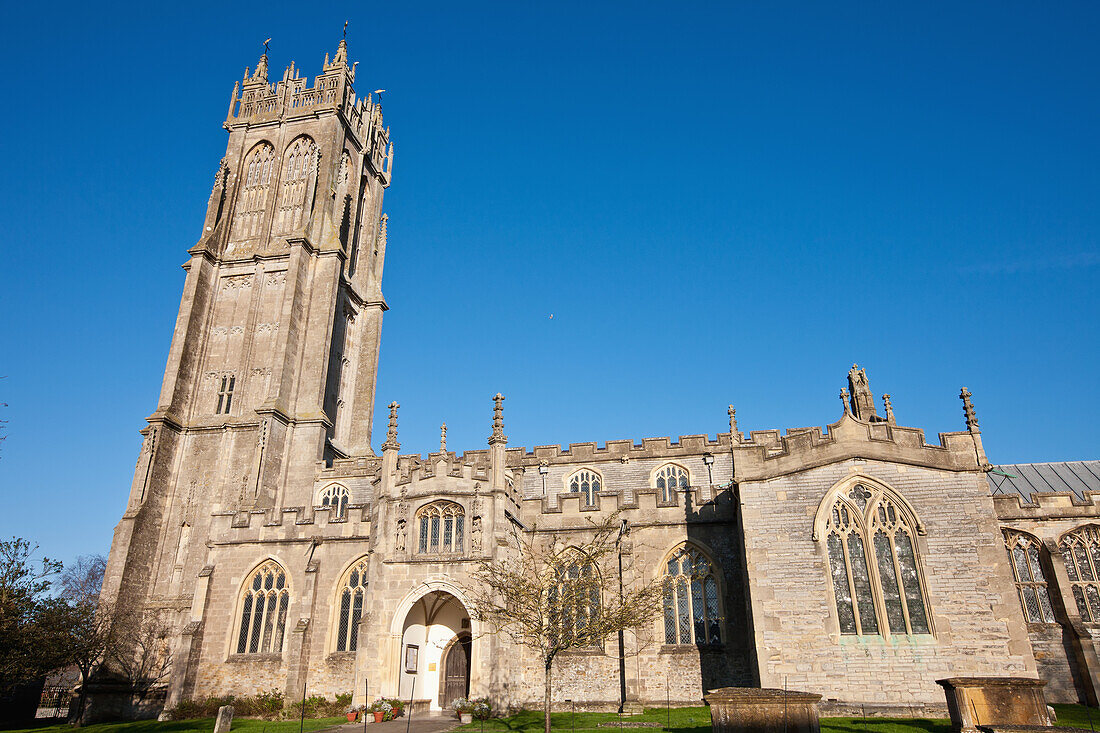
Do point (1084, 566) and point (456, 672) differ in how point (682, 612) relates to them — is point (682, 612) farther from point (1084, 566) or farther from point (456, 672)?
point (1084, 566)

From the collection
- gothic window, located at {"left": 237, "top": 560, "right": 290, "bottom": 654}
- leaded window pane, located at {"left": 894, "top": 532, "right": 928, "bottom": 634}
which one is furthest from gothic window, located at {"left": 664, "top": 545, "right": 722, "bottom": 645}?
gothic window, located at {"left": 237, "top": 560, "right": 290, "bottom": 654}

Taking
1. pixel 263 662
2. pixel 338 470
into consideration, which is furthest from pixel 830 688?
pixel 338 470

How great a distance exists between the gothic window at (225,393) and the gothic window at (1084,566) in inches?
1482

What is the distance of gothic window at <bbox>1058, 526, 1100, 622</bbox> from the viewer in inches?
920

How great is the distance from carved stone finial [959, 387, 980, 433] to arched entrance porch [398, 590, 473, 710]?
16.8 meters

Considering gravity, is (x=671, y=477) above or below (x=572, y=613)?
above

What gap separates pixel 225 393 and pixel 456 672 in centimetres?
2195

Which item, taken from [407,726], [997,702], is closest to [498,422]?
[407,726]

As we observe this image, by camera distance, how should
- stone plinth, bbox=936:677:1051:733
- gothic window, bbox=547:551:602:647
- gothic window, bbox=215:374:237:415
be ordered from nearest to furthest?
stone plinth, bbox=936:677:1051:733 < gothic window, bbox=547:551:602:647 < gothic window, bbox=215:374:237:415

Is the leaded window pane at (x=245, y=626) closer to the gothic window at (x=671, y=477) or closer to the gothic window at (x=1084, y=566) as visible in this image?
the gothic window at (x=671, y=477)

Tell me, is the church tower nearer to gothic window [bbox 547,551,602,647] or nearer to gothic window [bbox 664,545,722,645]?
gothic window [bbox 547,551,602,647]

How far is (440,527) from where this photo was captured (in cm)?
2425

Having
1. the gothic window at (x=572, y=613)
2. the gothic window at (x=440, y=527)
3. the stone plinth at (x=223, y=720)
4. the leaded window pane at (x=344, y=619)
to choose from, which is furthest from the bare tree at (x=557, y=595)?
the stone plinth at (x=223, y=720)

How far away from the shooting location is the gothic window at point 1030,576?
2345cm
